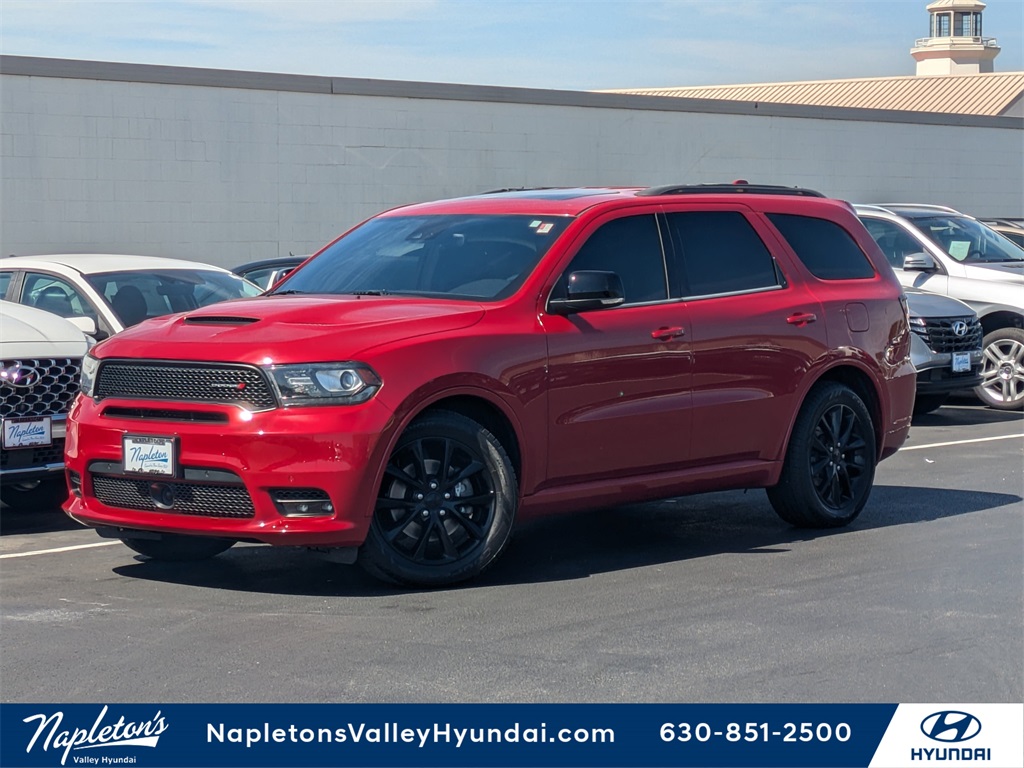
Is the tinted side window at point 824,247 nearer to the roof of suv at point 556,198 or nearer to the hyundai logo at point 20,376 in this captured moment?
the roof of suv at point 556,198

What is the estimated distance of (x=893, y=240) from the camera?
51.1 ft

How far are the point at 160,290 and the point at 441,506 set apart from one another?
14.4 feet

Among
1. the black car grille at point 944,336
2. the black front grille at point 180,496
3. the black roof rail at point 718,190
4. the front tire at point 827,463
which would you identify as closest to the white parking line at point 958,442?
the black car grille at point 944,336

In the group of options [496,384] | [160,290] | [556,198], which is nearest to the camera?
[496,384]

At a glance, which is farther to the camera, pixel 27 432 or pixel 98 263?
pixel 98 263

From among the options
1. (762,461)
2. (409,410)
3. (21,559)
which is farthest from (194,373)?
(762,461)

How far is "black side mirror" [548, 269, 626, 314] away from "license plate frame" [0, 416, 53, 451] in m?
3.11

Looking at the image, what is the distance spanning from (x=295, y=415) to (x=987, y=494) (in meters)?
5.21

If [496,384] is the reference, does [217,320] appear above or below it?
above

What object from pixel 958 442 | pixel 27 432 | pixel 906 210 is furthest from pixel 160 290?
pixel 906 210

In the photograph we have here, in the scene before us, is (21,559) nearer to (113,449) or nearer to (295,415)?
(113,449)

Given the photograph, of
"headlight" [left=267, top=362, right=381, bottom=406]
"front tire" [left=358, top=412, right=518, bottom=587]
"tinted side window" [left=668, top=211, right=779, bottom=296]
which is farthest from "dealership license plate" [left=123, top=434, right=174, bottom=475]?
"tinted side window" [left=668, top=211, right=779, bottom=296]

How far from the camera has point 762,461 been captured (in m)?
8.26

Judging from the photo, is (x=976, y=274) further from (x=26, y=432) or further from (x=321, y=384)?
(x=321, y=384)
